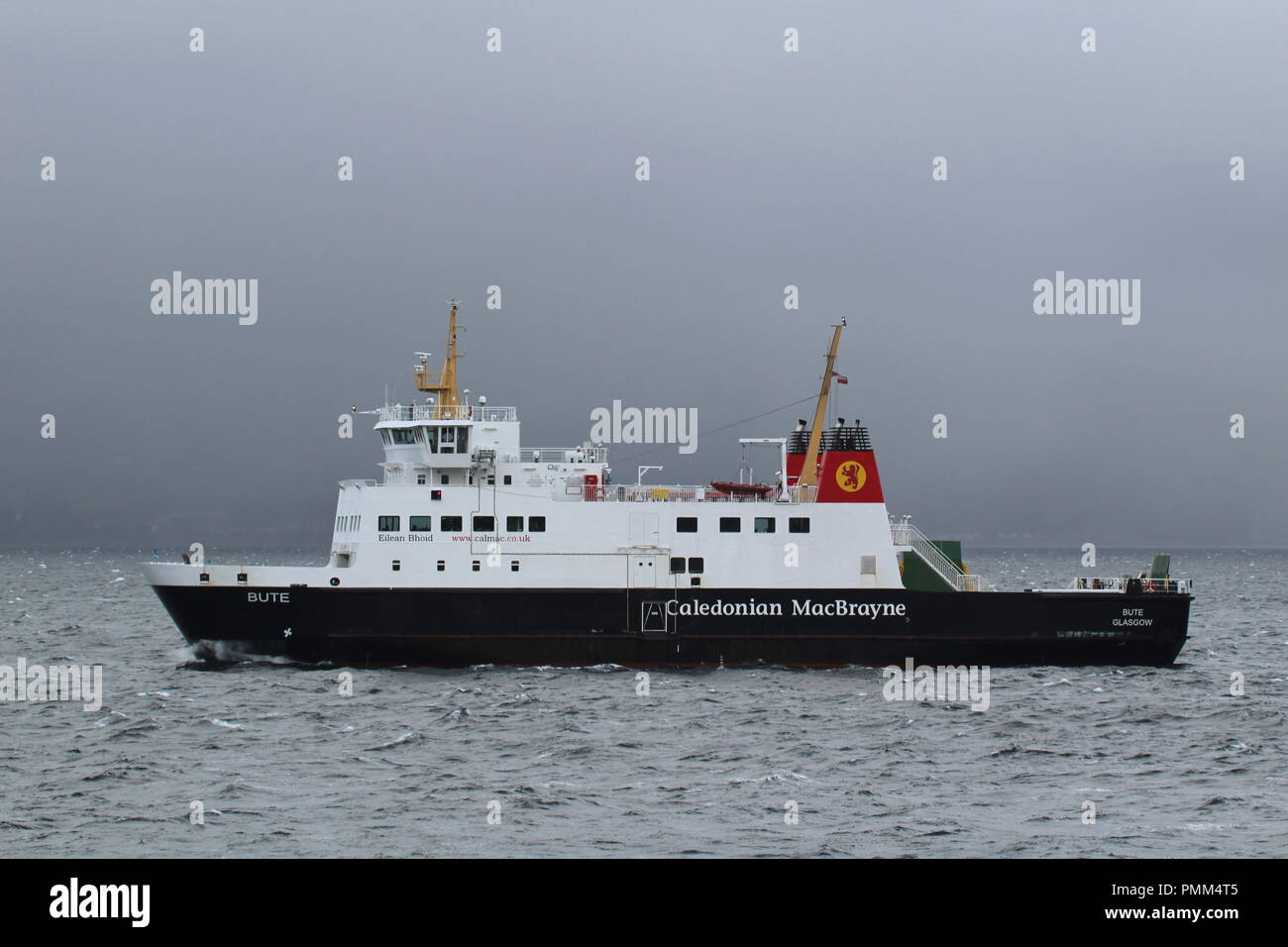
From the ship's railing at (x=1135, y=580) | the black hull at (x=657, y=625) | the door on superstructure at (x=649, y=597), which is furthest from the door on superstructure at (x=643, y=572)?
the ship's railing at (x=1135, y=580)

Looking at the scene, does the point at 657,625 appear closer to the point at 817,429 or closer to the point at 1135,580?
the point at 817,429

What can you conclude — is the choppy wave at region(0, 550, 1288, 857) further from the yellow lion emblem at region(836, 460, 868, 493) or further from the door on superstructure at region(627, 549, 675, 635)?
the yellow lion emblem at region(836, 460, 868, 493)

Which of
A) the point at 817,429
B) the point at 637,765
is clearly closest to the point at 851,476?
the point at 817,429

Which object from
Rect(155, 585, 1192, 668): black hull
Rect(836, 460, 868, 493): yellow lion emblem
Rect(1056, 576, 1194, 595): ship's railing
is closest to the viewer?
Rect(155, 585, 1192, 668): black hull

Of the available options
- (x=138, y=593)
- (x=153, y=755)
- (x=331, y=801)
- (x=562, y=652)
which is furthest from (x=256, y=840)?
(x=138, y=593)

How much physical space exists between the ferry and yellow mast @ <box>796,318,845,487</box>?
0.31 ft

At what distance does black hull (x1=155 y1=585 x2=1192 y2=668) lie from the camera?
1232 inches

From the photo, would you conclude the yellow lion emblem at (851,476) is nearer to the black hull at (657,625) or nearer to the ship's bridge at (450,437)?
the black hull at (657,625)

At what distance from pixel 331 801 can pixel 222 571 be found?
14.1 metres

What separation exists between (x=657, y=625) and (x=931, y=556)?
7.26m

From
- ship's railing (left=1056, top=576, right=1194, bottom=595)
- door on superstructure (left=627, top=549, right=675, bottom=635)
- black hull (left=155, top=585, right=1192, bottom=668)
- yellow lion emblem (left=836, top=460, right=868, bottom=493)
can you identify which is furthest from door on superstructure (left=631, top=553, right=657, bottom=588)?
ship's railing (left=1056, top=576, right=1194, bottom=595)

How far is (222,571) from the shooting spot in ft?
104

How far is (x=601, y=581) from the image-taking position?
Answer: 3200 centimetres

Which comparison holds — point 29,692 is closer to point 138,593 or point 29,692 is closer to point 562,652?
point 562,652
